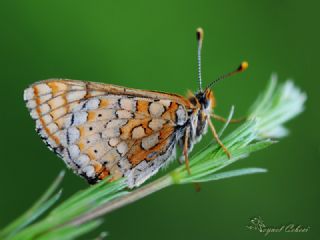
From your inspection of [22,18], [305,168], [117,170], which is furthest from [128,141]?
[22,18]

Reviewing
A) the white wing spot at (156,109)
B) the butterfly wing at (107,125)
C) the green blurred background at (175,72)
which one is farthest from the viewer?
the green blurred background at (175,72)

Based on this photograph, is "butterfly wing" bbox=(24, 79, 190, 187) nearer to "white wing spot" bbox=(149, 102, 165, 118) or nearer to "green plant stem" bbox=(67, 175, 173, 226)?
"white wing spot" bbox=(149, 102, 165, 118)

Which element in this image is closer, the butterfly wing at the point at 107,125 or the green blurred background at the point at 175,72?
the butterfly wing at the point at 107,125

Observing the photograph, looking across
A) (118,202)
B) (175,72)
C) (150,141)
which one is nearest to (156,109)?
(150,141)

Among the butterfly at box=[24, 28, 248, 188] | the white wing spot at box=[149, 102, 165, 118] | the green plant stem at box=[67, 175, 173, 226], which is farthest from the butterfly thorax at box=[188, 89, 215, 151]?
the green plant stem at box=[67, 175, 173, 226]

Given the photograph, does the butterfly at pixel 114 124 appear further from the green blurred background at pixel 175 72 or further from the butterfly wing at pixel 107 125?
the green blurred background at pixel 175 72

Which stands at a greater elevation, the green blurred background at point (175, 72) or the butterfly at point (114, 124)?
the green blurred background at point (175, 72)

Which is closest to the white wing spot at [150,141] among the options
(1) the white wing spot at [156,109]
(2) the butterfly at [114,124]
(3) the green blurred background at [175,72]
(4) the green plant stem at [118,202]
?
(2) the butterfly at [114,124]
